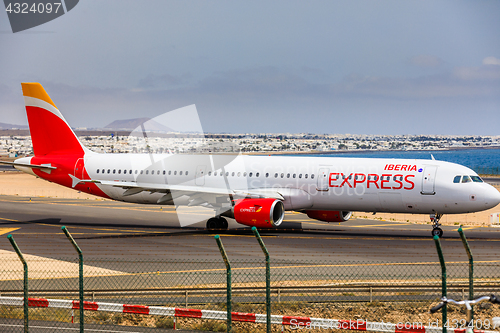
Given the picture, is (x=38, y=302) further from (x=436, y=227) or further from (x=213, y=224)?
(x=436, y=227)

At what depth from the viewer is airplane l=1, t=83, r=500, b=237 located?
28.9 m

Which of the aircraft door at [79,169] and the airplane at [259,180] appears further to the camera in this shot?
the aircraft door at [79,169]

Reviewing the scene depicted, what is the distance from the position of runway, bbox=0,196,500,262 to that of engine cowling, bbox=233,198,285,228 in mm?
980

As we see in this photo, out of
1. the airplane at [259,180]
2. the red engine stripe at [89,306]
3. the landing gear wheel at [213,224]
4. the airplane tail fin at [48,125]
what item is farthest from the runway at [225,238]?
the red engine stripe at [89,306]

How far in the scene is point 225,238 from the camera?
29.8m

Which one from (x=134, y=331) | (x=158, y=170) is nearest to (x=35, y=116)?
(x=158, y=170)

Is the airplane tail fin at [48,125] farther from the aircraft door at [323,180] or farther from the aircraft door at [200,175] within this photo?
the aircraft door at [323,180]

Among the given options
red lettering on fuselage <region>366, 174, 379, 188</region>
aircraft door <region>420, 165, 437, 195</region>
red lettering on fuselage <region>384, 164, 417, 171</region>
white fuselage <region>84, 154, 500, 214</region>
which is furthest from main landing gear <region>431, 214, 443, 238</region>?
red lettering on fuselage <region>366, 174, 379, 188</region>

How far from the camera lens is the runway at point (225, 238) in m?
24.9

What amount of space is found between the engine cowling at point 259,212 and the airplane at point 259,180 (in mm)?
52

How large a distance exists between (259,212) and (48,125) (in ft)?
55.2

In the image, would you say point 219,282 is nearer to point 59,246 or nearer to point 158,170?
point 59,246

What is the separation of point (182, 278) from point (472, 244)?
1547cm

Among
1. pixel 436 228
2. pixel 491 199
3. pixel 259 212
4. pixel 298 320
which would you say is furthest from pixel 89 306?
pixel 491 199
